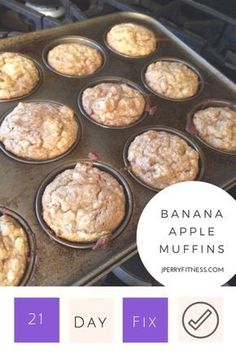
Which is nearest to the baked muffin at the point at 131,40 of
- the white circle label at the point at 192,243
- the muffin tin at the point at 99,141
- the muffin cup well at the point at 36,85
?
the muffin tin at the point at 99,141

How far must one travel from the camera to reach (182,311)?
3.26 ft

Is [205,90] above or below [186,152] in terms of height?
above

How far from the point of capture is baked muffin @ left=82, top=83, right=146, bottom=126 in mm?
1538

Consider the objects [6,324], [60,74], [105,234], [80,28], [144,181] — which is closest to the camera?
[6,324]

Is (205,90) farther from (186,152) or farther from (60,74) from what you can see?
(60,74)

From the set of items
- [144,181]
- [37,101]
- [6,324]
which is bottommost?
[6,324]

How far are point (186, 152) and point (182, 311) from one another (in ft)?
2.06

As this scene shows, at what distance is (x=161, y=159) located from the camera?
143 cm

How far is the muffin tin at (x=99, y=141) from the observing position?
1.14 meters

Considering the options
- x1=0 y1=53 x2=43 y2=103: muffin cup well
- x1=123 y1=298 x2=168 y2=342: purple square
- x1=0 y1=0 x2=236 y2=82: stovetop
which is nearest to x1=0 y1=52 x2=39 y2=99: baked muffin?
x1=0 y1=53 x2=43 y2=103: muffin cup well

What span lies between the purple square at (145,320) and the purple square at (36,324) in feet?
0.57

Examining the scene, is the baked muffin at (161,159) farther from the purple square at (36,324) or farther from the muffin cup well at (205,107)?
the purple square at (36,324)

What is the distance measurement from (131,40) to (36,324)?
1.36 meters

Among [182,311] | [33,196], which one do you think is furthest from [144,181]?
[182,311]
